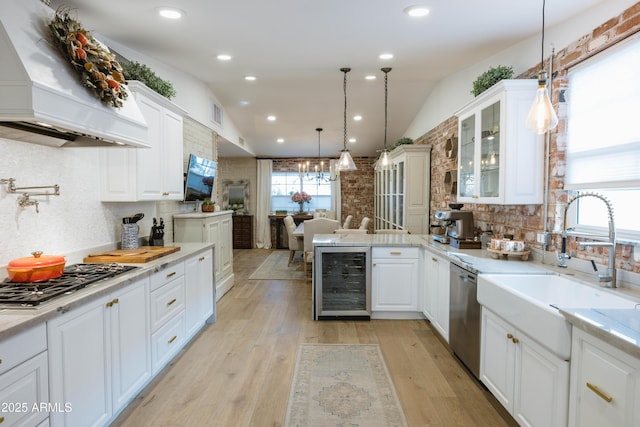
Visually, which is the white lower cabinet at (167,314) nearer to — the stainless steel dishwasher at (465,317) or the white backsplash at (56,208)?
the white backsplash at (56,208)

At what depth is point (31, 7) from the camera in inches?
66.3

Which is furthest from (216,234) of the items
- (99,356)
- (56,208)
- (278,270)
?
(99,356)

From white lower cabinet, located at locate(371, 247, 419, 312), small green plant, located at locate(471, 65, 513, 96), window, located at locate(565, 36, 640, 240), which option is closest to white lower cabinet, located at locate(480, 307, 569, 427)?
window, located at locate(565, 36, 640, 240)

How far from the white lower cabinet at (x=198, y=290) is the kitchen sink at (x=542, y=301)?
7.67 feet

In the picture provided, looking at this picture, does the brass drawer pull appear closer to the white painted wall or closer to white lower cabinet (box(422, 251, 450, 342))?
white lower cabinet (box(422, 251, 450, 342))

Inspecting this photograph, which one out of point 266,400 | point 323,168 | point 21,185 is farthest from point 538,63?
point 323,168

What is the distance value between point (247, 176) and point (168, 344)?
6928 millimetres

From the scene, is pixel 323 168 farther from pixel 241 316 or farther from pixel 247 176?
pixel 241 316

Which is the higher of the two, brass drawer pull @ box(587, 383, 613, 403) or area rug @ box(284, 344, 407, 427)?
brass drawer pull @ box(587, 383, 613, 403)

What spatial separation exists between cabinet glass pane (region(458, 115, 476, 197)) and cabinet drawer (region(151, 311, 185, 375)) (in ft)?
9.50

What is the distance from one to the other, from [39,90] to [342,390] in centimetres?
243

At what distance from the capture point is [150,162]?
3010mm

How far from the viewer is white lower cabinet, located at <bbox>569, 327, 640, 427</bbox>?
1.16m

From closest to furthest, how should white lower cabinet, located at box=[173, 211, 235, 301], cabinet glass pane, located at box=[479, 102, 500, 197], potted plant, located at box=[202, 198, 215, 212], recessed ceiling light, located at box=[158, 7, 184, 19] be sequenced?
recessed ceiling light, located at box=[158, 7, 184, 19]
cabinet glass pane, located at box=[479, 102, 500, 197]
white lower cabinet, located at box=[173, 211, 235, 301]
potted plant, located at box=[202, 198, 215, 212]
